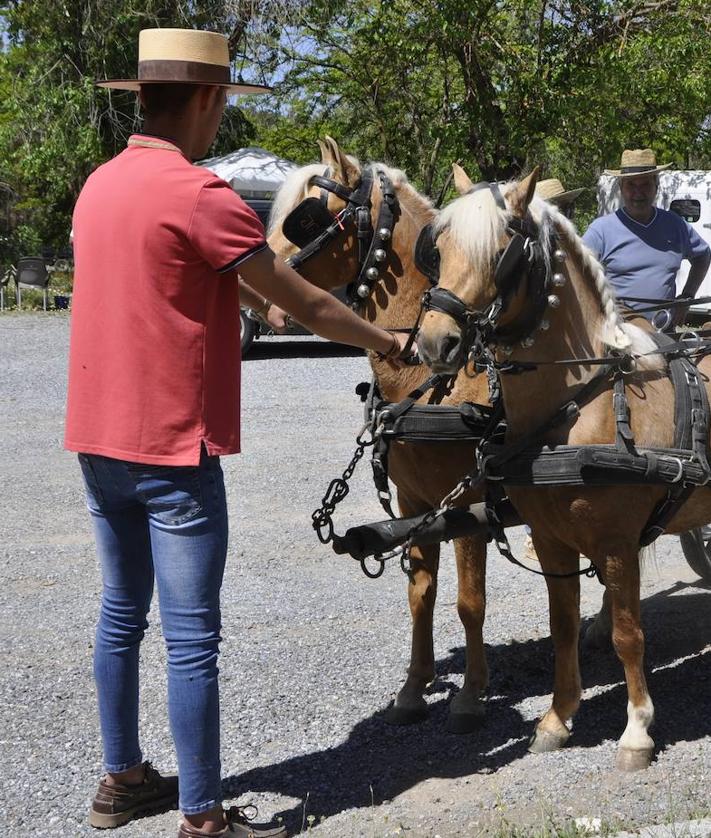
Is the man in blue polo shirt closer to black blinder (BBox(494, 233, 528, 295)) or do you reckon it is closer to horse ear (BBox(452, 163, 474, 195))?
horse ear (BBox(452, 163, 474, 195))

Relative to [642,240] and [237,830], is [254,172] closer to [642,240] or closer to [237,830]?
[642,240]

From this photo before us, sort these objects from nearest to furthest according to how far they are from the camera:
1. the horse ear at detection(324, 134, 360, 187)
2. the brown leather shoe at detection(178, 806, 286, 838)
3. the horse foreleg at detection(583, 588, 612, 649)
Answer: the brown leather shoe at detection(178, 806, 286, 838)
the horse ear at detection(324, 134, 360, 187)
the horse foreleg at detection(583, 588, 612, 649)

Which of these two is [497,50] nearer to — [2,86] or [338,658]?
[338,658]

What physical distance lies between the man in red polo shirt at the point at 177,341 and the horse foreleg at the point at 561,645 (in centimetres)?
120

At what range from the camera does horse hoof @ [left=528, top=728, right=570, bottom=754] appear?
12.4ft

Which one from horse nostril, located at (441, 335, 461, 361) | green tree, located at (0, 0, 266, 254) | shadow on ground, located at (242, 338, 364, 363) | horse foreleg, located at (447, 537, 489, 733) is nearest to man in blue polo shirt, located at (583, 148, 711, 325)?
horse foreleg, located at (447, 537, 489, 733)

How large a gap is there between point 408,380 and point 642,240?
1.98 m

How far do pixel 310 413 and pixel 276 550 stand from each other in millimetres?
4174

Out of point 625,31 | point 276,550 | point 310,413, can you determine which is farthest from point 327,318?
point 625,31

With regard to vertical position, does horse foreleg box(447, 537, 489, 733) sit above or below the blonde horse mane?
below

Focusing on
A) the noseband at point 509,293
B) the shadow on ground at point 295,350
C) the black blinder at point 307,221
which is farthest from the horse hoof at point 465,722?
the shadow on ground at point 295,350

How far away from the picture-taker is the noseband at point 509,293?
314cm

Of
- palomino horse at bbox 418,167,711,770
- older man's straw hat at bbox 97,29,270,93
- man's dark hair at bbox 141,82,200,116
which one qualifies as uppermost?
older man's straw hat at bbox 97,29,270,93

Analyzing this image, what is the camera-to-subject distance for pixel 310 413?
10188mm
